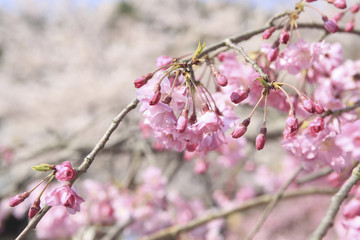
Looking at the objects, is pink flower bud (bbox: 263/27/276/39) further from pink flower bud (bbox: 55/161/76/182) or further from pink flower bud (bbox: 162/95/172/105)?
pink flower bud (bbox: 55/161/76/182)

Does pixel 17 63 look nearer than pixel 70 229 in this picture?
No

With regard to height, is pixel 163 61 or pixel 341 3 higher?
pixel 163 61

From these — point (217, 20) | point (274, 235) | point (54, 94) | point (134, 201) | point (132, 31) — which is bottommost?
point (274, 235)

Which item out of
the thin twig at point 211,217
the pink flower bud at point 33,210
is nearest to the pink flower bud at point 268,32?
the pink flower bud at point 33,210

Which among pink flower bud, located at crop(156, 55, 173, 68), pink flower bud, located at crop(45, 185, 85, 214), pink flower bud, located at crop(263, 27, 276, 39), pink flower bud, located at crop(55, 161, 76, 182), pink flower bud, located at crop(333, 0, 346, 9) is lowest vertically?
pink flower bud, located at crop(45, 185, 85, 214)

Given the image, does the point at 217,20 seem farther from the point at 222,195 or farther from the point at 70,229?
the point at 70,229

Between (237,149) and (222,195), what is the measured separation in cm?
123

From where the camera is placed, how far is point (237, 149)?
3152 mm

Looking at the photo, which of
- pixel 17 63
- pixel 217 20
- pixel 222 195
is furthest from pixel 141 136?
pixel 17 63

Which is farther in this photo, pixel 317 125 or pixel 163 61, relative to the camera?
pixel 163 61

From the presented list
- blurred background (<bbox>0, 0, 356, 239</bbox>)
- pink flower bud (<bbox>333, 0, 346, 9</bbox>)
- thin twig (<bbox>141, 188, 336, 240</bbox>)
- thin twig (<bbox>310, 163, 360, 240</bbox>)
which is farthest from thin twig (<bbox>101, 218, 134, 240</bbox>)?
blurred background (<bbox>0, 0, 356, 239</bbox>)

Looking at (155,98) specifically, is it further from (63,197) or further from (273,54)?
(273,54)

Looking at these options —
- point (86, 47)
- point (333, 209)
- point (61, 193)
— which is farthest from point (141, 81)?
point (86, 47)

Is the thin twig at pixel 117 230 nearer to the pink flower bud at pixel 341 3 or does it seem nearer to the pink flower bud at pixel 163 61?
the pink flower bud at pixel 163 61
